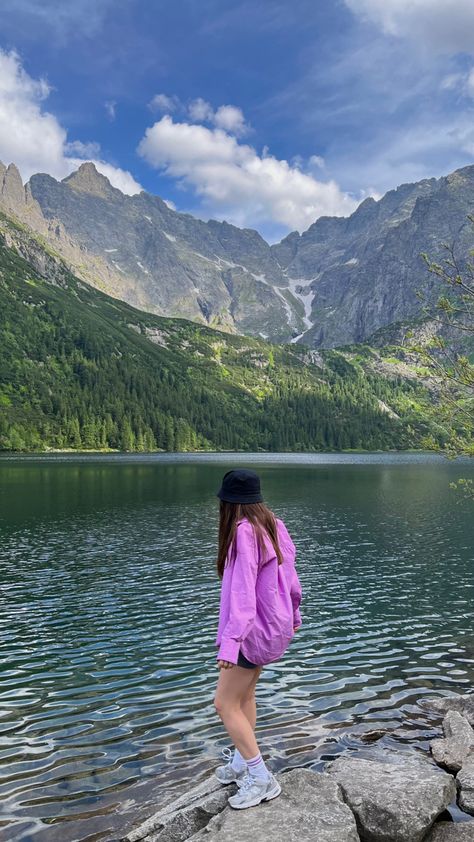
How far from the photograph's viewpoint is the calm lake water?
41.4 ft

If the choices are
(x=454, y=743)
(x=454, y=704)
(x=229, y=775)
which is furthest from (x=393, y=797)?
(x=454, y=704)

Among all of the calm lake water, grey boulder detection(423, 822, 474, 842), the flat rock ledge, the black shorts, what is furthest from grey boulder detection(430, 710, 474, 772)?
the black shorts

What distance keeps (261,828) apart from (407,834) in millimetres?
2605

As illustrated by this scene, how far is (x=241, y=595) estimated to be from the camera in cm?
866

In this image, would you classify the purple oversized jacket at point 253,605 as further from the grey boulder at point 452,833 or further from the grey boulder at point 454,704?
the grey boulder at point 454,704

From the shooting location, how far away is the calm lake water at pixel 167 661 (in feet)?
41.4

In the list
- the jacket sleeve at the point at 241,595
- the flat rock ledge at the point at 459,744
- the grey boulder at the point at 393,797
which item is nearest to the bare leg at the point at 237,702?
the jacket sleeve at the point at 241,595

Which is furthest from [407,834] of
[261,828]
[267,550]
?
[267,550]

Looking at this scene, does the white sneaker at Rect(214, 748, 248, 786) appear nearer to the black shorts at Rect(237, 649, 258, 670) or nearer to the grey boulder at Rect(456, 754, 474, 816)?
the black shorts at Rect(237, 649, 258, 670)

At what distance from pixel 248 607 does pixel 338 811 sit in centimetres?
374

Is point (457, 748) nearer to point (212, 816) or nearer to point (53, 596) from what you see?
point (212, 816)

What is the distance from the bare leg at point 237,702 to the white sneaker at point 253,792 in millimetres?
469

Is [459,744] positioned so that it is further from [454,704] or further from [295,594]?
[295,594]

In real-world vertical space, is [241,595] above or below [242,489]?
below
